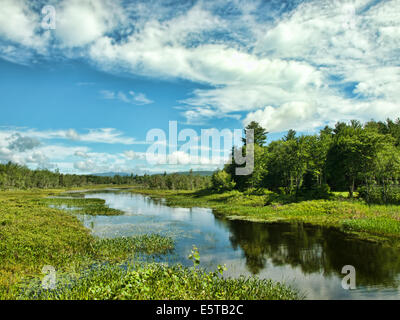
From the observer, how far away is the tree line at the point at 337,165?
128 feet

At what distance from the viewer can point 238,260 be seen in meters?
18.9

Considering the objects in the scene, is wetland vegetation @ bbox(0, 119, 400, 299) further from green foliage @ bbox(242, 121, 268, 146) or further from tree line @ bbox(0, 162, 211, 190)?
tree line @ bbox(0, 162, 211, 190)

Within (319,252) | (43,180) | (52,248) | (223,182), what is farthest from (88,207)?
(43,180)

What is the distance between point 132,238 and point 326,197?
1532 inches

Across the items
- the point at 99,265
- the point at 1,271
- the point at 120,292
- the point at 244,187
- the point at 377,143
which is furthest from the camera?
the point at 244,187

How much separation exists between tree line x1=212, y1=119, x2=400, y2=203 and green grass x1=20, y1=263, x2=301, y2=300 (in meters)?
35.6

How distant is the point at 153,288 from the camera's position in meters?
11.1

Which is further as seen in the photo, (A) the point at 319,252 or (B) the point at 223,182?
(B) the point at 223,182

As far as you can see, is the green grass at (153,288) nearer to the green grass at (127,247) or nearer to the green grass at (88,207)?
the green grass at (127,247)

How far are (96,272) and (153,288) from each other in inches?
233

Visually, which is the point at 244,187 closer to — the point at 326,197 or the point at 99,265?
the point at 326,197

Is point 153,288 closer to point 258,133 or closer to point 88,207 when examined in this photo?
point 88,207

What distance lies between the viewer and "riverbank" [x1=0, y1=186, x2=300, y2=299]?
33.2ft
